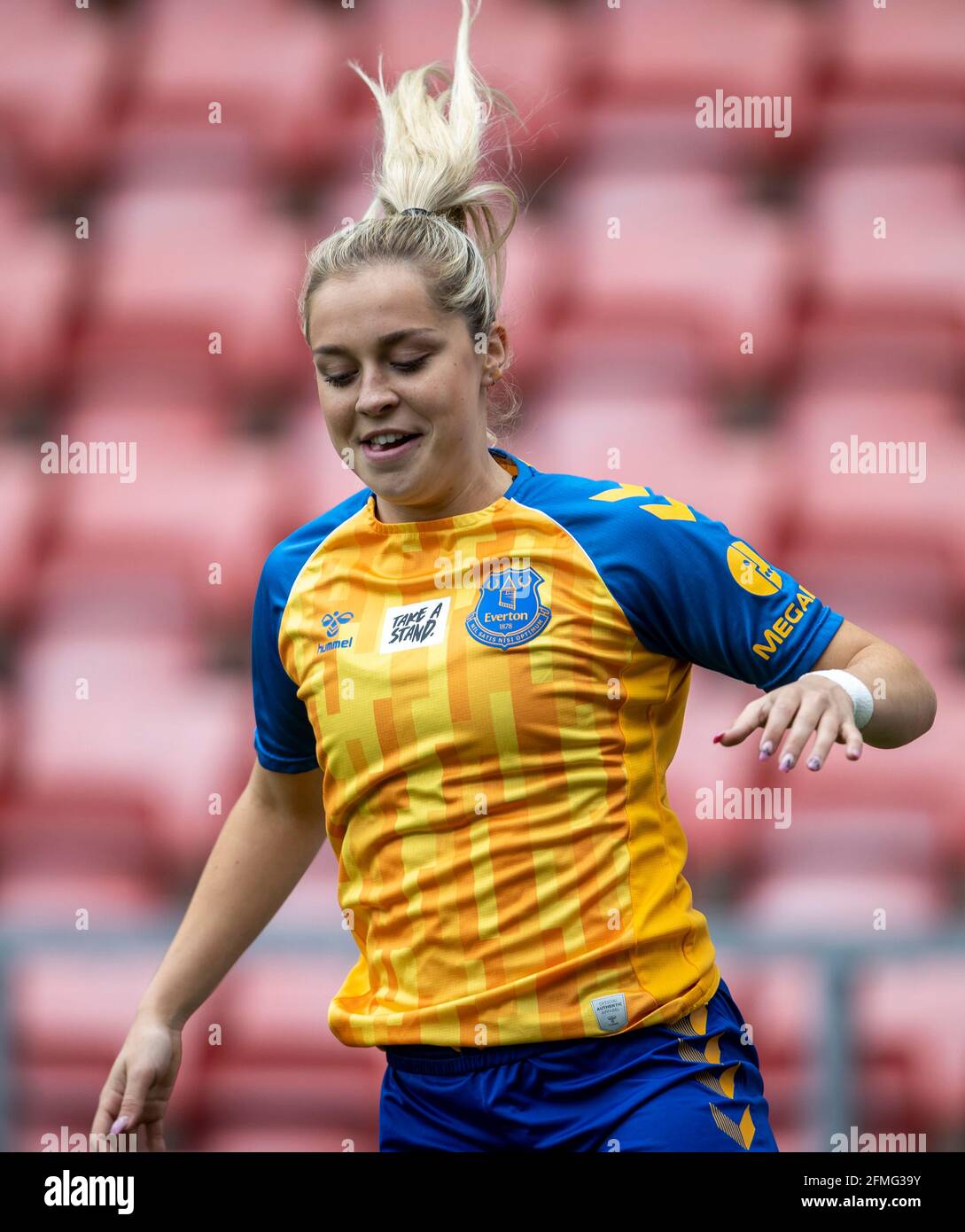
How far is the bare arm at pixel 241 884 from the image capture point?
6.16ft

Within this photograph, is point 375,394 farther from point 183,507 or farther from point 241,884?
point 183,507

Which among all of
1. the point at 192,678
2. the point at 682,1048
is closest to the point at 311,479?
the point at 192,678

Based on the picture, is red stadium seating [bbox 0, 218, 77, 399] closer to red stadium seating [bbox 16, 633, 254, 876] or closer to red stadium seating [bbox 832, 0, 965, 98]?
red stadium seating [bbox 16, 633, 254, 876]

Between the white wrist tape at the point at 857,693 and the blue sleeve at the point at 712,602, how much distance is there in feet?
0.35

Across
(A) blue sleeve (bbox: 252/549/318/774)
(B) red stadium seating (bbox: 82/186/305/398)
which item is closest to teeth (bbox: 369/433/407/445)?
(A) blue sleeve (bbox: 252/549/318/774)

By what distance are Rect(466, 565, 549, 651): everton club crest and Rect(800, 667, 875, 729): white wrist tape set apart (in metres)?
0.30

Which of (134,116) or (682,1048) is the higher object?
(134,116)

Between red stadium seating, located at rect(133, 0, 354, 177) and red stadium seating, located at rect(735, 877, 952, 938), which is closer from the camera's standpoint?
red stadium seating, located at rect(735, 877, 952, 938)

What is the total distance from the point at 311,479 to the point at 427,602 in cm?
216

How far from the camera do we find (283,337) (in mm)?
4211

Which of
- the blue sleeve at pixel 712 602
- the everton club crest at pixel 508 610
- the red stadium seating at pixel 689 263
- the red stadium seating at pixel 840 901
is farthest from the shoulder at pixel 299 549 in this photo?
the red stadium seating at pixel 689 263

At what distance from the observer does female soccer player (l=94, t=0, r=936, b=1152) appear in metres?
1.59

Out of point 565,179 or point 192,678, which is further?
point 565,179

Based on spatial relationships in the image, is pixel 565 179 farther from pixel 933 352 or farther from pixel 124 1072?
pixel 124 1072
